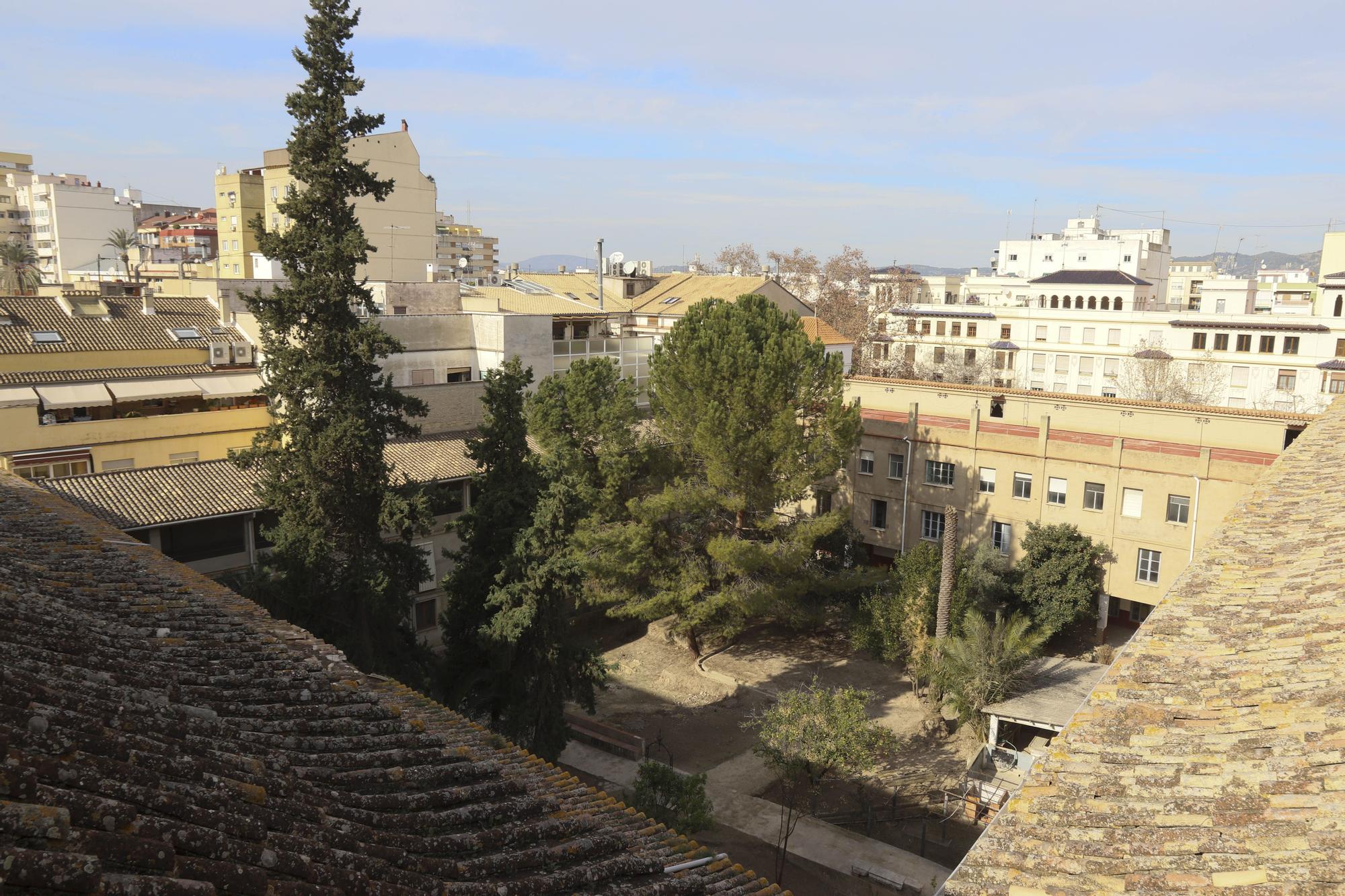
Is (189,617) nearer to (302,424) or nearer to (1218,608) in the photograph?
(1218,608)

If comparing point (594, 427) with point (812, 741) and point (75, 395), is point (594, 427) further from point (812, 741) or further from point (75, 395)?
point (75, 395)

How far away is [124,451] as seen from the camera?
24.7m

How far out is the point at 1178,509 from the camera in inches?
1077

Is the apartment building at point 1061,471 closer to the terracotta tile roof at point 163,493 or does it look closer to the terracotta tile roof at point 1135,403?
the terracotta tile roof at point 1135,403

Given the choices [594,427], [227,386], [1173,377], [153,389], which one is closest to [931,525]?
[594,427]

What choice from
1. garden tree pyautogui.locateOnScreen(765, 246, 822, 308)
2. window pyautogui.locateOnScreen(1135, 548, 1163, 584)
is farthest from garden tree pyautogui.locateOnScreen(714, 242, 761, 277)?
window pyautogui.locateOnScreen(1135, 548, 1163, 584)

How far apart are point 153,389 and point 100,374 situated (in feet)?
7.47

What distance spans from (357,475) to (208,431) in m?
9.97

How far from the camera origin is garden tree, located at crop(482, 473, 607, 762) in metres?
18.6

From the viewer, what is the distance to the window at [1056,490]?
29328 mm

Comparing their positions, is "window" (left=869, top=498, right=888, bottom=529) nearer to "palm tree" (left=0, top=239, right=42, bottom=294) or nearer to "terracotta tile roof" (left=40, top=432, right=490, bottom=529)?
"terracotta tile roof" (left=40, top=432, right=490, bottom=529)

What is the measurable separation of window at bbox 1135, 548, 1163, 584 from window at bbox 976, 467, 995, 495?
4.74 m

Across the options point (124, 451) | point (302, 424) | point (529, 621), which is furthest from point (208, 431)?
point (529, 621)

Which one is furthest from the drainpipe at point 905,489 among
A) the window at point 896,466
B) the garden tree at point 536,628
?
the garden tree at point 536,628
